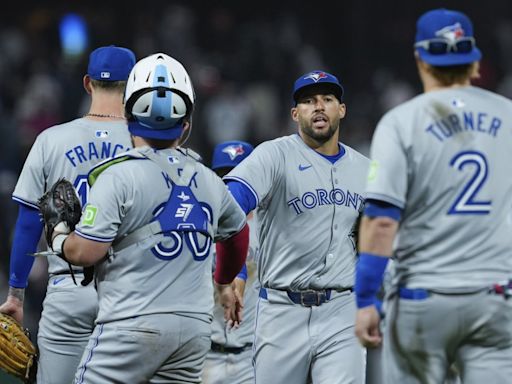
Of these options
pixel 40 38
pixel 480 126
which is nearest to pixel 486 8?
pixel 40 38

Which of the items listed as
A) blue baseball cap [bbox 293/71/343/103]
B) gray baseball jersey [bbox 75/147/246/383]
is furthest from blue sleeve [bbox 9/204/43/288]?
blue baseball cap [bbox 293/71/343/103]

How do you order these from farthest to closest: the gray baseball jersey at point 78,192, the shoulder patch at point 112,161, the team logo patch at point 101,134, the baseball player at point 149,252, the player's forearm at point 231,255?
the team logo patch at point 101,134
the gray baseball jersey at point 78,192
the player's forearm at point 231,255
the shoulder patch at point 112,161
the baseball player at point 149,252

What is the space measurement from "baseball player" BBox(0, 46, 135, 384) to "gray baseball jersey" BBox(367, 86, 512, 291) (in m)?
2.07

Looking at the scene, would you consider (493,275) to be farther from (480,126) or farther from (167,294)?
(167,294)

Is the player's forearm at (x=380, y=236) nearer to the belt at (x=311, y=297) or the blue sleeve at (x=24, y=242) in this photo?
the belt at (x=311, y=297)

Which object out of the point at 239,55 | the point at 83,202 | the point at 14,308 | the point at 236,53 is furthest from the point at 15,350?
the point at 236,53

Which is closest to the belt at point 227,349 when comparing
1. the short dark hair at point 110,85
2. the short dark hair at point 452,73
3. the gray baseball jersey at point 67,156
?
the gray baseball jersey at point 67,156

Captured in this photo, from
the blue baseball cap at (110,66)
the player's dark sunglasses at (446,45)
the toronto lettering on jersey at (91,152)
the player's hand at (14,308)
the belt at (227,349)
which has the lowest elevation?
the belt at (227,349)

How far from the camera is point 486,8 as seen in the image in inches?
722

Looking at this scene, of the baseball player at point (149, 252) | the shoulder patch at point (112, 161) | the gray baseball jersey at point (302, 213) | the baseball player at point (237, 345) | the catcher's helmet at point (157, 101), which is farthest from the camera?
the baseball player at point (237, 345)

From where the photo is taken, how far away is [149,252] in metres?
5.30

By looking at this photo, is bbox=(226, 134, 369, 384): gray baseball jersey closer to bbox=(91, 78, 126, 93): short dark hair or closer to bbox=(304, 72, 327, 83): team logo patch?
bbox=(304, 72, 327, 83): team logo patch

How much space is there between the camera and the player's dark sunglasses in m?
5.21

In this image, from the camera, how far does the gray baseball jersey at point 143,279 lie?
5238mm
